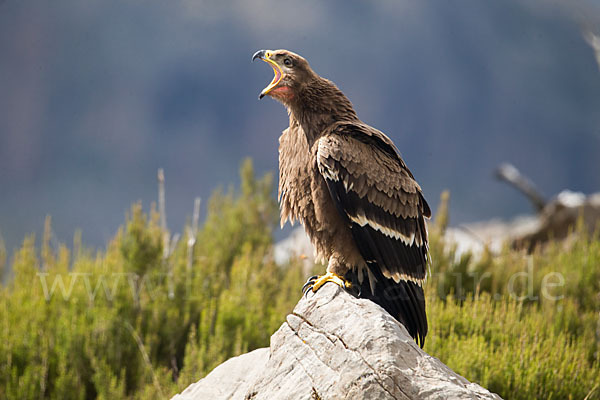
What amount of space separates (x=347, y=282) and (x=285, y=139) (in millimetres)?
905

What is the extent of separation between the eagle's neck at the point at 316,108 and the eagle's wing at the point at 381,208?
0.10 m

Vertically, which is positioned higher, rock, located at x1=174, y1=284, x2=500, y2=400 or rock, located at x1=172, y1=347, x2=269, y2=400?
rock, located at x1=174, y1=284, x2=500, y2=400

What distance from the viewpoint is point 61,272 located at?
5.50 metres

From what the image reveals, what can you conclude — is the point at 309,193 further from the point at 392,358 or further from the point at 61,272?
the point at 61,272

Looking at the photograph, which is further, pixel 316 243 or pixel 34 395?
pixel 34 395

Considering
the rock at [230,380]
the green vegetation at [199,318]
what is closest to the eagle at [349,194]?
the rock at [230,380]

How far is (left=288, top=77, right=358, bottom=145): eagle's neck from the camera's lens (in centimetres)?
296

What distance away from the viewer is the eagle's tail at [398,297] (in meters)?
2.92

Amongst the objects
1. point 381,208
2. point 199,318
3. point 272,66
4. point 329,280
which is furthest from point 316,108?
point 199,318

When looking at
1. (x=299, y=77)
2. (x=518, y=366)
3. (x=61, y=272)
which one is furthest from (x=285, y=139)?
(x=61, y=272)

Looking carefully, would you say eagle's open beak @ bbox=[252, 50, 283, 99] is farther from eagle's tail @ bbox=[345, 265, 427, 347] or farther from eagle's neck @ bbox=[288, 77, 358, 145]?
eagle's tail @ bbox=[345, 265, 427, 347]

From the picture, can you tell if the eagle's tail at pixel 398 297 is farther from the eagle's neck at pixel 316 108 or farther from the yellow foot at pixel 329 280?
the eagle's neck at pixel 316 108

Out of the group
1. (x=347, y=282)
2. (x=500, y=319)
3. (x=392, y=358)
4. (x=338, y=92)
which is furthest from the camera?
(x=500, y=319)

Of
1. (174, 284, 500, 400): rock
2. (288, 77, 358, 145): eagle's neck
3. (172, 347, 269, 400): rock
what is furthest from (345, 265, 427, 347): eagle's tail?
(288, 77, 358, 145): eagle's neck
